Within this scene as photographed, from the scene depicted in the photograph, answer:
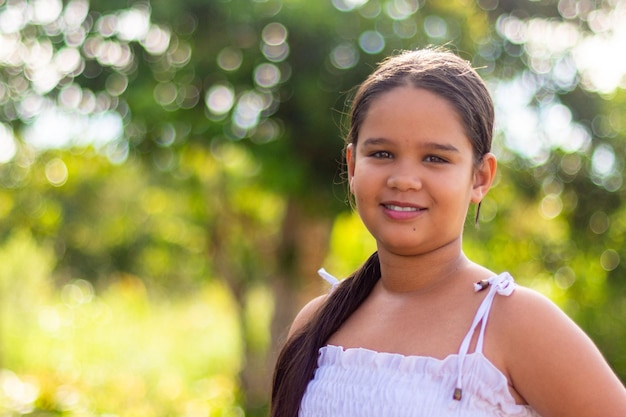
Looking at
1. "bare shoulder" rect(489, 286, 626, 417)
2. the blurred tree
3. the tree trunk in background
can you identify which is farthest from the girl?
the tree trunk in background

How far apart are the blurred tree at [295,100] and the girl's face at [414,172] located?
3.54m

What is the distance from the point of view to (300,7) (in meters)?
5.20

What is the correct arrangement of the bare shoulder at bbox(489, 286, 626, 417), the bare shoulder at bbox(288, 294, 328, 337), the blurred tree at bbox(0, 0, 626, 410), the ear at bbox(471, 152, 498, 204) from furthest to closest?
the blurred tree at bbox(0, 0, 626, 410), the bare shoulder at bbox(288, 294, 328, 337), the ear at bbox(471, 152, 498, 204), the bare shoulder at bbox(489, 286, 626, 417)

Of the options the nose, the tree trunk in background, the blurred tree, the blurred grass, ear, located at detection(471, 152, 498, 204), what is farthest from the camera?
the blurred grass

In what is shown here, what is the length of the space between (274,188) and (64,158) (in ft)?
6.61

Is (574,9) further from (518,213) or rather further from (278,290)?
(278,290)

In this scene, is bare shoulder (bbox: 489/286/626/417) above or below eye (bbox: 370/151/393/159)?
below

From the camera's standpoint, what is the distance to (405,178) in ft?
5.15

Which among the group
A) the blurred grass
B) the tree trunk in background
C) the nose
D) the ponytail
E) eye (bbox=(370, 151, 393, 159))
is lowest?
the blurred grass

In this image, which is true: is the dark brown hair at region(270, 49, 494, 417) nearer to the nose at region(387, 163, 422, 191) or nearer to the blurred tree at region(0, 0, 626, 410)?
the nose at region(387, 163, 422, 191)

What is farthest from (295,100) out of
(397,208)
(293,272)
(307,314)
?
(397,208)

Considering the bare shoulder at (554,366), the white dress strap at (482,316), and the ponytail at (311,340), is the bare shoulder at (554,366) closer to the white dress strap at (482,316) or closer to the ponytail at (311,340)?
the white dress strap at (482,316)

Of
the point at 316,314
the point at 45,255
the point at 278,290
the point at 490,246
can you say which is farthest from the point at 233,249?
the point at 316,314

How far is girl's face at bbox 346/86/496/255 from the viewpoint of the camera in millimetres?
1579
